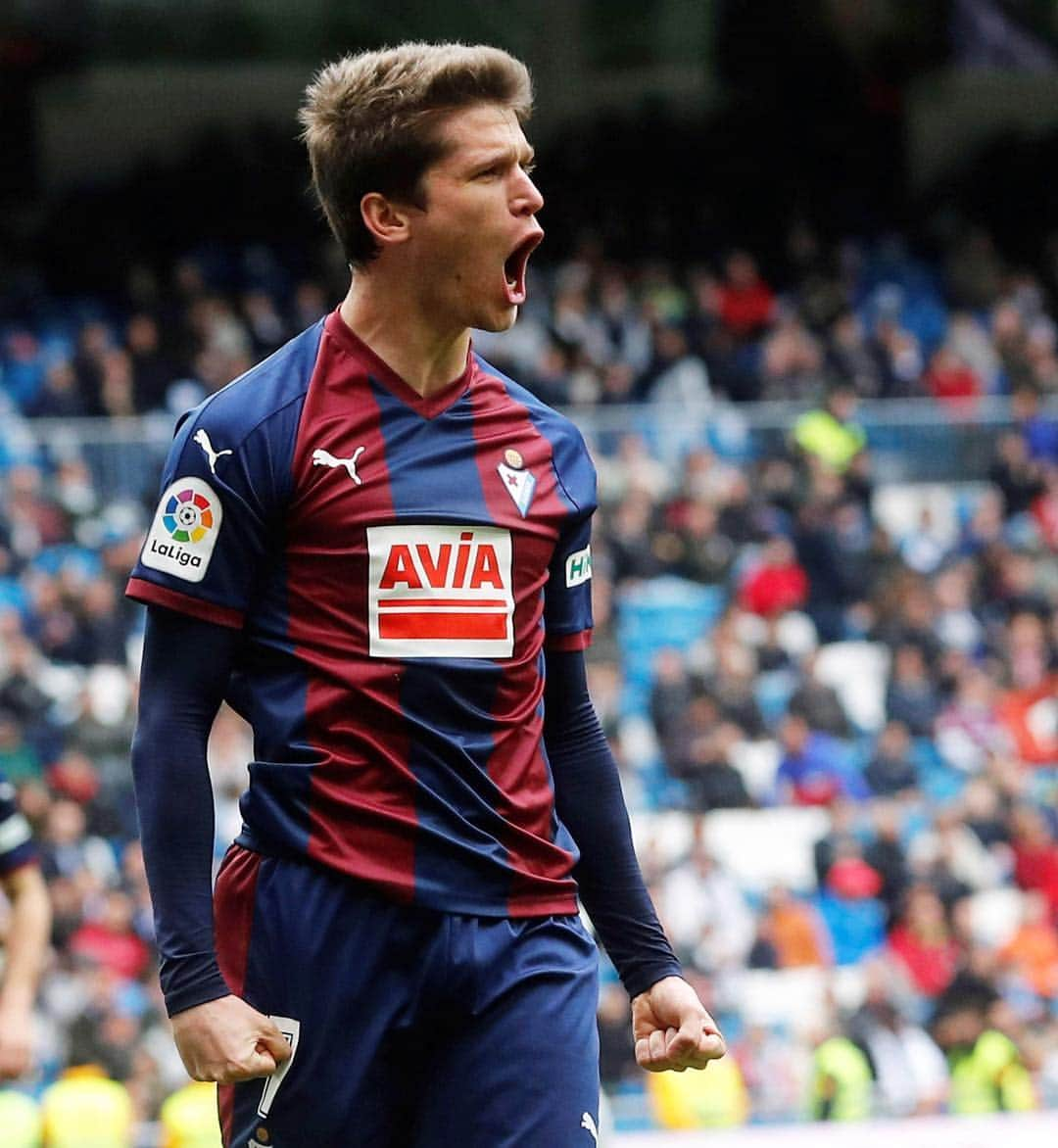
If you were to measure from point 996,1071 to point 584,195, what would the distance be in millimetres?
9753

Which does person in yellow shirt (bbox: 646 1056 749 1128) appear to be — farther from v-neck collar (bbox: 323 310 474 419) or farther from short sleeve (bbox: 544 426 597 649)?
v-neck collar (bbox: 323 310 474 419)

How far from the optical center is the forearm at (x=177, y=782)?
110 inches

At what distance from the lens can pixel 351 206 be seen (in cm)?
296

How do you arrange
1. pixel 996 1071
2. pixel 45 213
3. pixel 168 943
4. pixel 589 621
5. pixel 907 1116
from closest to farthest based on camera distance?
pixel 168 943
pixel 589 621
pixel 907 1116
pixel 996 1071
pixel 45 213

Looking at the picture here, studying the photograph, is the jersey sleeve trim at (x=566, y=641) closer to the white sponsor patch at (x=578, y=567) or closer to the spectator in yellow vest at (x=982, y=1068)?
the white sponsor patch at (x=578, y=567)

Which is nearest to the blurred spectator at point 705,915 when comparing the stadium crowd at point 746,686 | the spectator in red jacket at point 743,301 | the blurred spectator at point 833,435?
the stadium crowd at point 746,686

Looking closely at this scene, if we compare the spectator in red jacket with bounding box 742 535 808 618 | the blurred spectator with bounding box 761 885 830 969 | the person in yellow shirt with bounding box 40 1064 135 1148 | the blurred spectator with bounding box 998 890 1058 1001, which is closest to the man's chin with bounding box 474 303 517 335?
the person in yellow shirt with bounding box 40 1064 135 1148

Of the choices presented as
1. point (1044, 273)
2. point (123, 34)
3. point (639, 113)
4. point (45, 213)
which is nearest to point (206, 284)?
point (45, 213)

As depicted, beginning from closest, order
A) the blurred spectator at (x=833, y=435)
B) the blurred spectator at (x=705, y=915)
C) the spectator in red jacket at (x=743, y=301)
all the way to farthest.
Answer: the blurred spectator at (x=705, y=915), the blurred spectator at (x=833, y=435), the spectator in red jacket at (x=743, y=301)

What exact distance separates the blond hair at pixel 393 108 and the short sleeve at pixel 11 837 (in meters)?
1.55

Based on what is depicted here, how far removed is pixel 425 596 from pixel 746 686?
10799 millimetres

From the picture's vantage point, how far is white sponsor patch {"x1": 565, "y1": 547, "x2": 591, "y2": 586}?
311 cm

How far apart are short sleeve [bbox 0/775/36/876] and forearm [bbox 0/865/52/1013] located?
25mm

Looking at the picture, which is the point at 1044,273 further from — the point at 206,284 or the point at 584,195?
the point at 206,284
